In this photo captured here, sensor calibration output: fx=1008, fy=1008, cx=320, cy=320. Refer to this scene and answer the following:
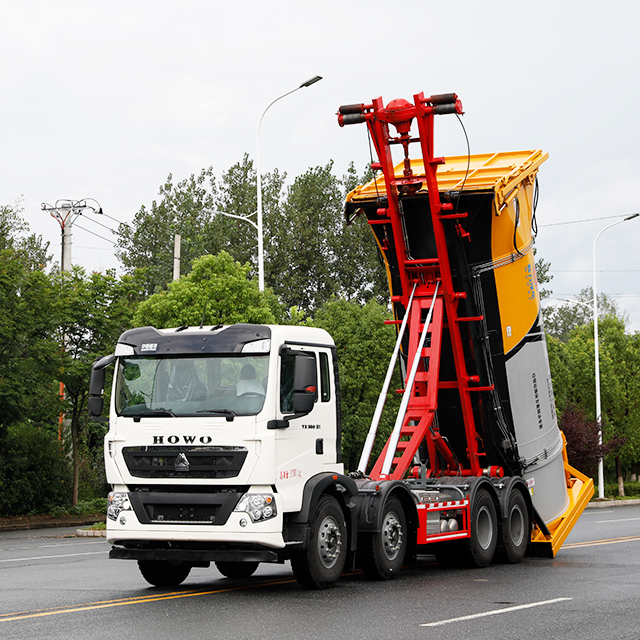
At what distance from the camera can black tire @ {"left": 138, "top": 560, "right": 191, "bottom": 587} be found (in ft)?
36.1

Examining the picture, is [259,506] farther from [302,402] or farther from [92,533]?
[92,533]

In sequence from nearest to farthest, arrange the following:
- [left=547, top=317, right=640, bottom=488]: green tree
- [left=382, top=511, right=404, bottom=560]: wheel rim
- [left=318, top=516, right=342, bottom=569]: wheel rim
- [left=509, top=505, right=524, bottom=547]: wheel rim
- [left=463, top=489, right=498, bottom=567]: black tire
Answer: [left=318, top=516, right=342, bottom=569]: wheel rim → [left=382, top=511, right=404, bottom=560]: wheel rim → [left=463, top=489, right=498, bottom=567]: black tire → [left=509, top=505, right=524, bottom=547]: wheel rim → [left=547, top=317, right=640, bottom=488]: green tree

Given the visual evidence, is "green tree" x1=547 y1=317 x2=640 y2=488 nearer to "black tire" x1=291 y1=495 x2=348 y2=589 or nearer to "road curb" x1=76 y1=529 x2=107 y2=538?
"road curb" x1=76 y1=529 x2=107 y2=538

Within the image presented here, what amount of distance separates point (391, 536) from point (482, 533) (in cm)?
216

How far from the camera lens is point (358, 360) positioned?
109 feet

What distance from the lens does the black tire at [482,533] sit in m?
12.6

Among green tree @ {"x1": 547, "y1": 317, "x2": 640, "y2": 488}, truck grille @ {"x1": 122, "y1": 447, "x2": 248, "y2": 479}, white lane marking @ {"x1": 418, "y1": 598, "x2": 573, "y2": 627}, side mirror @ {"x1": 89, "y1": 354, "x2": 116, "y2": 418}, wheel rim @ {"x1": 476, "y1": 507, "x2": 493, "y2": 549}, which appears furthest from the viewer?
green tree @ {"x1": 547, "y1": 317, "x2": 640, "y2": 488}

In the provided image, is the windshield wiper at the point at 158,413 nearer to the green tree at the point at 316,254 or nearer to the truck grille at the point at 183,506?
the truck grille at the point at 183,506

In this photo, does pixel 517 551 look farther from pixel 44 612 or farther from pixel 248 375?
pixel 44 612

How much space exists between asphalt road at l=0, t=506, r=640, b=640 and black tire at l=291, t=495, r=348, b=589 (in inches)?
6.8

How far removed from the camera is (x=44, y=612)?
9.11 metres

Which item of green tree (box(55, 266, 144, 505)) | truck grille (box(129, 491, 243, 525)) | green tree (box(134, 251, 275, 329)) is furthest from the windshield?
green tree (box(55, 266, 144, 505))

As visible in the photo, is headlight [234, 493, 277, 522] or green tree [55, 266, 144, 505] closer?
headlight [234, 493, 277, 522]

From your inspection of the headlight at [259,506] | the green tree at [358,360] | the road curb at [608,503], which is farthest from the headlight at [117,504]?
the road curb at [608,503]
